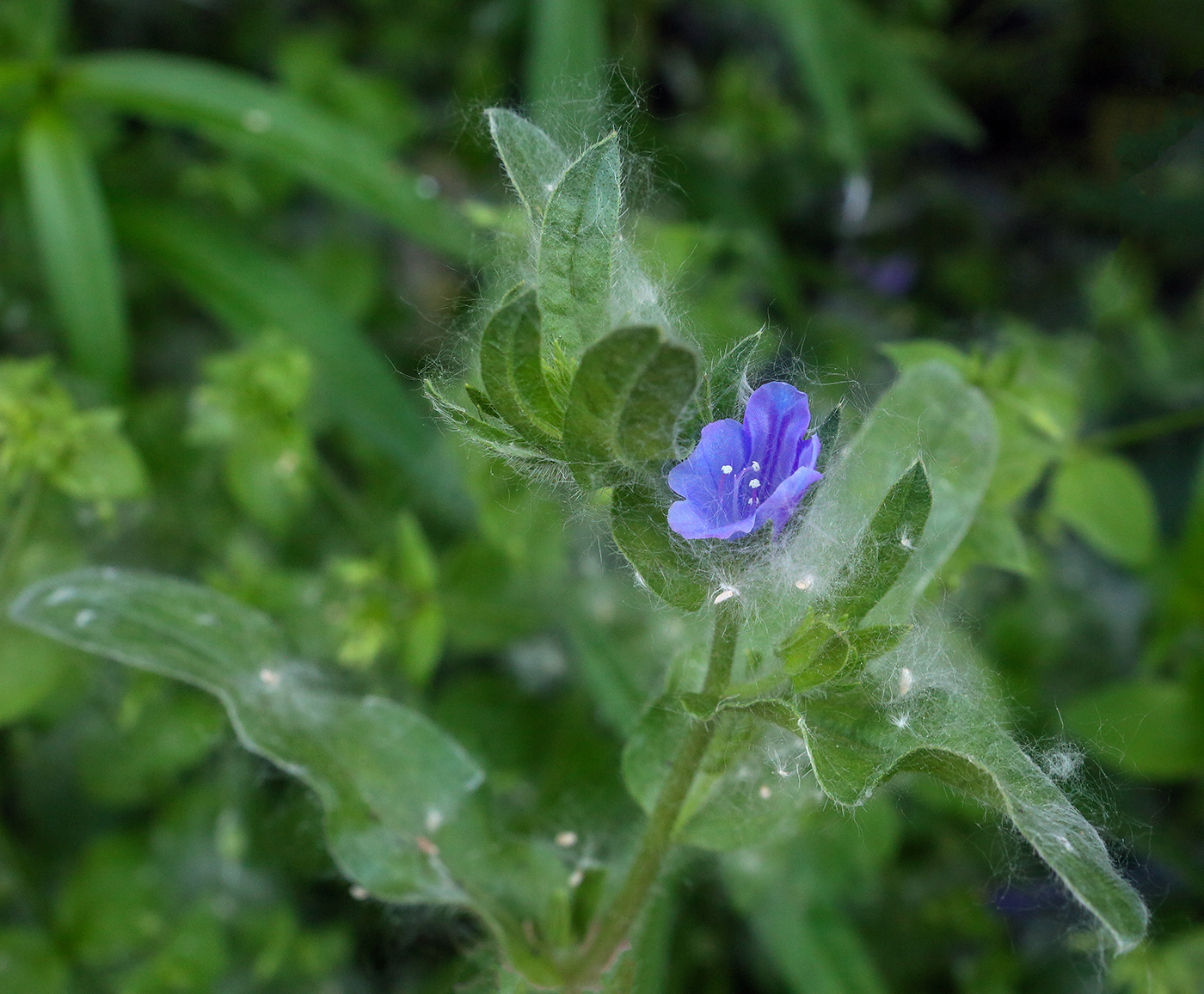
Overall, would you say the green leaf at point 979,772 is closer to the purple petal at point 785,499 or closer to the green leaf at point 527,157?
the purple petal at point 785,499

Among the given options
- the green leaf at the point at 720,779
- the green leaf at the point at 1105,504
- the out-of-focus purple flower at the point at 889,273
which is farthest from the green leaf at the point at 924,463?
the out-of-focus purple flower at the point at 889,273

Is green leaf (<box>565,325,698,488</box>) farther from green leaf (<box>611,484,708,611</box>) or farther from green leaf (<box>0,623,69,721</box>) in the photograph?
green leaf (<box>0,623,69,721</box>)

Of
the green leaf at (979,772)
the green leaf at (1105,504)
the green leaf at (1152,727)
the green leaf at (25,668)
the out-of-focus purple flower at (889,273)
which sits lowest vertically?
the green leaf at (1152,727)

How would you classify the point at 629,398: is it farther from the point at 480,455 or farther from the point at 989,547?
the point at 989,547

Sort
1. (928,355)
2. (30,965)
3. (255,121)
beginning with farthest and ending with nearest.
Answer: (255,121)
(30,965)
(928,355)

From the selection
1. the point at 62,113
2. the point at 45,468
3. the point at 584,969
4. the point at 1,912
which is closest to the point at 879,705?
the point at 584,969

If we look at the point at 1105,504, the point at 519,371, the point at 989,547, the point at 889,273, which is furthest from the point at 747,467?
the point at 889,273
